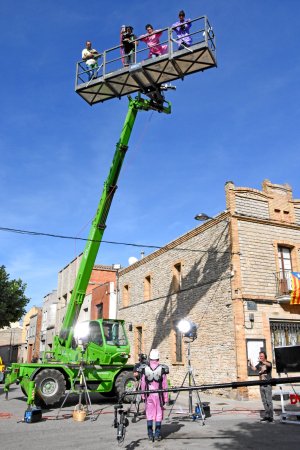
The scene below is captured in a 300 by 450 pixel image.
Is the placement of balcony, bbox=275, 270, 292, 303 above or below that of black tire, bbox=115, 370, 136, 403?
above

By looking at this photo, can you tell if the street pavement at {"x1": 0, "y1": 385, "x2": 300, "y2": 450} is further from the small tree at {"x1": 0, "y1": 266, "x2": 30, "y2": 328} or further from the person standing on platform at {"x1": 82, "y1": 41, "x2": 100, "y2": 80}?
the small tree at {"x1": 0, "y1": 266, "x2": 30, "y2": 328}

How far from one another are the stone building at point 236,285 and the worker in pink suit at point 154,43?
684 cm

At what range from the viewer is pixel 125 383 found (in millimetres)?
14352

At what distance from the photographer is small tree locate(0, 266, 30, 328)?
27484mm

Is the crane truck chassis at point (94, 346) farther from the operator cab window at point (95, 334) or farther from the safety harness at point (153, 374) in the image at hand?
the safety harness at point (153, 374)

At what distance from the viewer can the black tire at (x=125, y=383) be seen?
14.2 m

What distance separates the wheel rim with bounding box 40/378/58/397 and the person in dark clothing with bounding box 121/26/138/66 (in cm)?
1048

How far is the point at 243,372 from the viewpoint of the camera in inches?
600

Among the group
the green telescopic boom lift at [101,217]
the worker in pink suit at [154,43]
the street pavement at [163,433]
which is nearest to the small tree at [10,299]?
the green telescopic boom lift at [101,217]

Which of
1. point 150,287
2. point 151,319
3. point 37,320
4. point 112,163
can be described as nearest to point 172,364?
point 151,319

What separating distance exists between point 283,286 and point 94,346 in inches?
312

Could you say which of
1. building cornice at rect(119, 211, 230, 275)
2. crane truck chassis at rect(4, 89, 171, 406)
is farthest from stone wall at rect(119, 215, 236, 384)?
crane truck chassis at rect(4, 89, 171, 406)

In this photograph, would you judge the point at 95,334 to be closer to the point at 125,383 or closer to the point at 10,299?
the point at 125,383

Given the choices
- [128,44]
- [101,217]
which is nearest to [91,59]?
[128,44]
